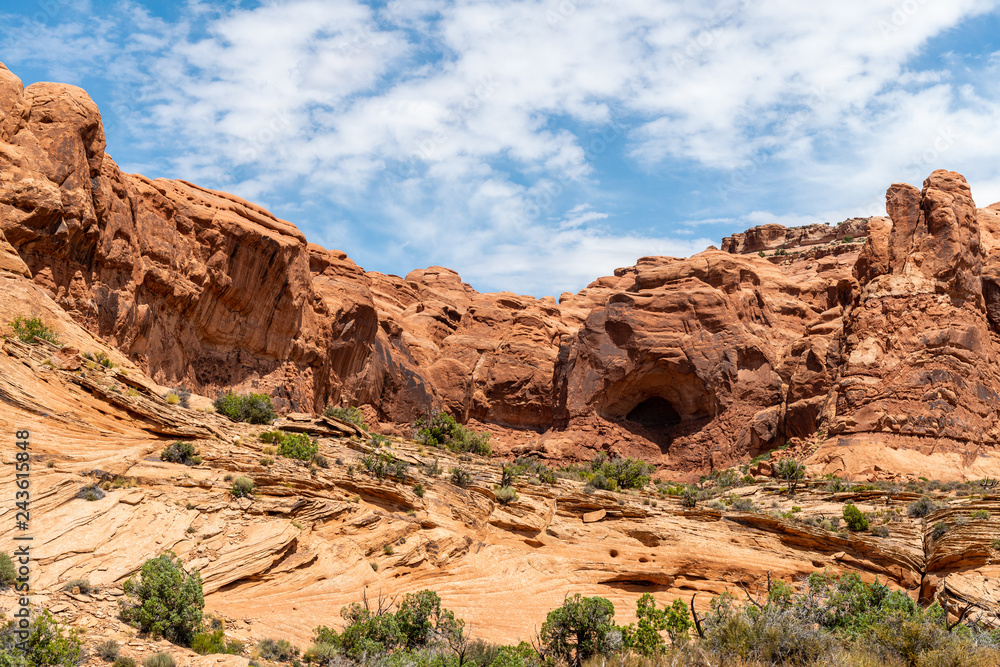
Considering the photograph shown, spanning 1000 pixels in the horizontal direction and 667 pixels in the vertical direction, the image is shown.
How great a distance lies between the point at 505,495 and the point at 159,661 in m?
14.3

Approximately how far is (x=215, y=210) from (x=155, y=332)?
608 cm

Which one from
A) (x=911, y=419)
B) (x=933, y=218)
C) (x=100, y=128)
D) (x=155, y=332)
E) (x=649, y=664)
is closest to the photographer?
(x=649, y=664)

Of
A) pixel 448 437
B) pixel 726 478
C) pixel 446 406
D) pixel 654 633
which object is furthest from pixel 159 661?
pixel 446 406

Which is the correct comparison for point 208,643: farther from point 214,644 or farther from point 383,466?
point 383,466

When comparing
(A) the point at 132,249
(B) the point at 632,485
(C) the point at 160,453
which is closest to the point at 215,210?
(A) the point at 132,249

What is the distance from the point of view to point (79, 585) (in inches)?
499

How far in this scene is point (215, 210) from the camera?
1210 inches

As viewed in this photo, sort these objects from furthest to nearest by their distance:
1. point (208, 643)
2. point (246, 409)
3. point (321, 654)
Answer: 1. point (246, 409)
2. point (321, 654)
3. point (208, 643)

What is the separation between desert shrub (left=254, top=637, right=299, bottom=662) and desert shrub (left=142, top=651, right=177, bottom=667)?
6.21ft

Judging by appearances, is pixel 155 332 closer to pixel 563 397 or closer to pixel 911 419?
pixel 563 397

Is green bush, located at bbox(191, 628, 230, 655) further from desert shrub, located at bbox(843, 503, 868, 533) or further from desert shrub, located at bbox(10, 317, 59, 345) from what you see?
desert shrub, located at bbox(843, 503, 868, 533)

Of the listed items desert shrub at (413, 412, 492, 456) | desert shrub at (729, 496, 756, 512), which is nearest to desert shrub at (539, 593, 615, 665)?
desert shrub at (729, 496, 756, 512)

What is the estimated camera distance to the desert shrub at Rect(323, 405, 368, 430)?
111 ft

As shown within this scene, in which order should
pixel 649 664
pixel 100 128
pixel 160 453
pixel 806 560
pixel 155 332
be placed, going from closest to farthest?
1. pixel 649 664
2. pixel 160 453
3. pixel 806 560
4. pixel 100 128
5. pixel 155 332
